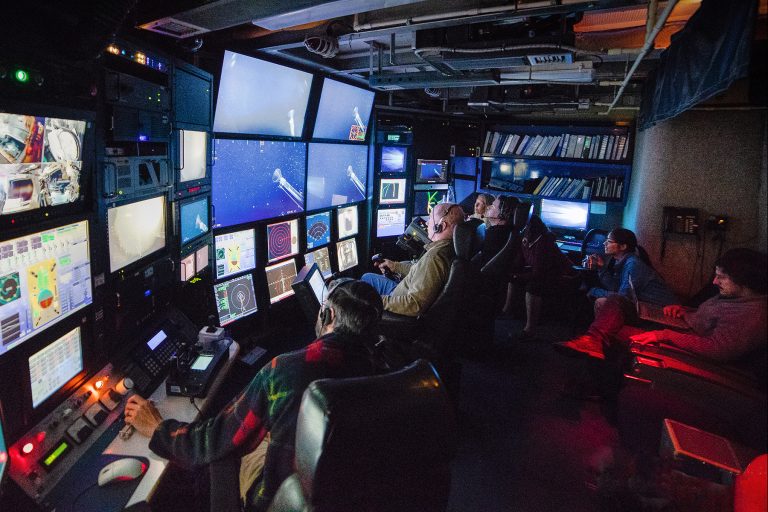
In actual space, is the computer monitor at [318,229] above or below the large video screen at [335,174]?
below

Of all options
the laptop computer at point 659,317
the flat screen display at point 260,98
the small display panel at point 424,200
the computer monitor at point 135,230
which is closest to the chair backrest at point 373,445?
the laptop computer at point 659,317

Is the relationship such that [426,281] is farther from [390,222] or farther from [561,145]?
[561,145]

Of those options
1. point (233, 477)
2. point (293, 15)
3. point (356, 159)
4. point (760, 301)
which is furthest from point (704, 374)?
point (356, 159)

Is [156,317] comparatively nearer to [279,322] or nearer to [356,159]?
[279,322]

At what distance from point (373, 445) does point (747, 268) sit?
0.92 m

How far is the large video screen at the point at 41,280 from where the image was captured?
1.34 metres

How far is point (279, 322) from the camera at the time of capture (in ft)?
13.9

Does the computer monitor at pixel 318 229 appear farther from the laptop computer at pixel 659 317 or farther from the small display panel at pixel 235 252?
the laptop computer at pixel 659 317

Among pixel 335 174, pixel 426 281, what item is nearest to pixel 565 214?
pixel 335 174

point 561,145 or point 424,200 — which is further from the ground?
point 561,145

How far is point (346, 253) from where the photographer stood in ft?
17.0

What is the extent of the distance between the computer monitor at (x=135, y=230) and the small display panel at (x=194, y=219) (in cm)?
25

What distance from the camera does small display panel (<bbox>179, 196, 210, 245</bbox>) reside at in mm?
2572

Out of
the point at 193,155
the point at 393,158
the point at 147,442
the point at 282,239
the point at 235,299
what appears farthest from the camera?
the point at 393,158
